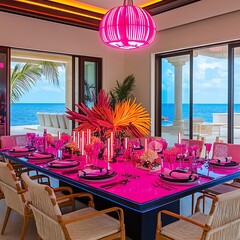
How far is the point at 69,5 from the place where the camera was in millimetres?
5539

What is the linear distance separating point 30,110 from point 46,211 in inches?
857

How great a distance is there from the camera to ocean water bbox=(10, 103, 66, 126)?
68.3 ft

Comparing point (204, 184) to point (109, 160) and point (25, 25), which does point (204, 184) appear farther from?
point (25, 25)

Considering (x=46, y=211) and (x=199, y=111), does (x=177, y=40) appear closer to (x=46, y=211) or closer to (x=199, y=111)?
(x=199, y=111)

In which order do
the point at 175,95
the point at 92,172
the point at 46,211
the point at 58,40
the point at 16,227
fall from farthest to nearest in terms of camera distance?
the point at 175,95 → the point at 58,40 → the point at 16,227 → the point at 92,172 → the point at 46,211

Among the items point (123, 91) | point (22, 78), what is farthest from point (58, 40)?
point (22, 78)

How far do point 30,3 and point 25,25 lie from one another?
0.45 metres

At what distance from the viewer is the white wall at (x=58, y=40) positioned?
5.25 m

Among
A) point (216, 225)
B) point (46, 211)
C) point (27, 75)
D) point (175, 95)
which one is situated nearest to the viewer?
point (216, 225)

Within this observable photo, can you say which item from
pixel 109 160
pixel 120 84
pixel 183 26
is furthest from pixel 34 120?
pixel 109 160

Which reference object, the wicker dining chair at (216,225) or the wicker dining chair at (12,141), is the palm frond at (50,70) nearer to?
the wicker dining chair at (12,141)

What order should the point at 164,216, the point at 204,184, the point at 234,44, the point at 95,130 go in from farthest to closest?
the point at 234,44 → the point at 95,130 → the point at 164,216 → the point at 204,184

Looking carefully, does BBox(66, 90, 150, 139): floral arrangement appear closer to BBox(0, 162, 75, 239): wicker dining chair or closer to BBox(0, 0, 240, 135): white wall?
BBox(0, 162, 75, 239): wicker dining chair

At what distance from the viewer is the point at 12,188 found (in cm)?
261
